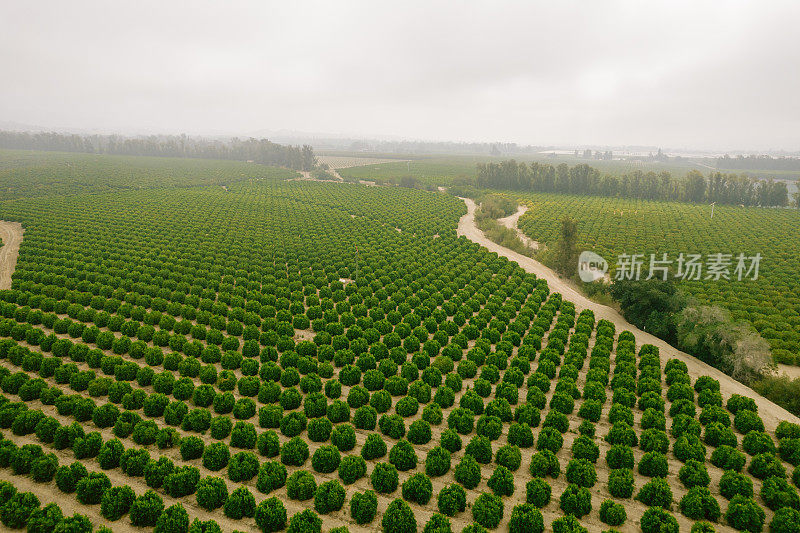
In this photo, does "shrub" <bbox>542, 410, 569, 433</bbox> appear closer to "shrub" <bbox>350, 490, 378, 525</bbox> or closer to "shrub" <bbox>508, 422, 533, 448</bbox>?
"shrub" <bbox>508, 422, 533, 448</bbox>

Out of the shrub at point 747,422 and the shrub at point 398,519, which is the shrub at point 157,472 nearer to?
the shrub at point 398,519

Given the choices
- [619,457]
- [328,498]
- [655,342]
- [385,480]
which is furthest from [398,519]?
[655,342]

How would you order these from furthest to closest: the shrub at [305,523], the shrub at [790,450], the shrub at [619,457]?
the shrub at [790,450]
the shrub at [619,457]
the shrub at [305,523]

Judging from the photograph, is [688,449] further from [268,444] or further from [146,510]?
[146,510]

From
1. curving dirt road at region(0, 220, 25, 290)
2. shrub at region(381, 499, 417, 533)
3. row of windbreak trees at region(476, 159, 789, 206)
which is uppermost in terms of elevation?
row of windbreak trees at region(476, 159, 789, 206)

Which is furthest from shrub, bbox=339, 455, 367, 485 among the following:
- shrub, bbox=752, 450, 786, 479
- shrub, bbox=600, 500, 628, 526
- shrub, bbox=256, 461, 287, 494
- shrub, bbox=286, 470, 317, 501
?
shrub, bbox=752, 450, 786, 479

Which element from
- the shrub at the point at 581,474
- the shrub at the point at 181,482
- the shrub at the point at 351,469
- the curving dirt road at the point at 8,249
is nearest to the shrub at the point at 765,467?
the shrub at the point at 581,474
